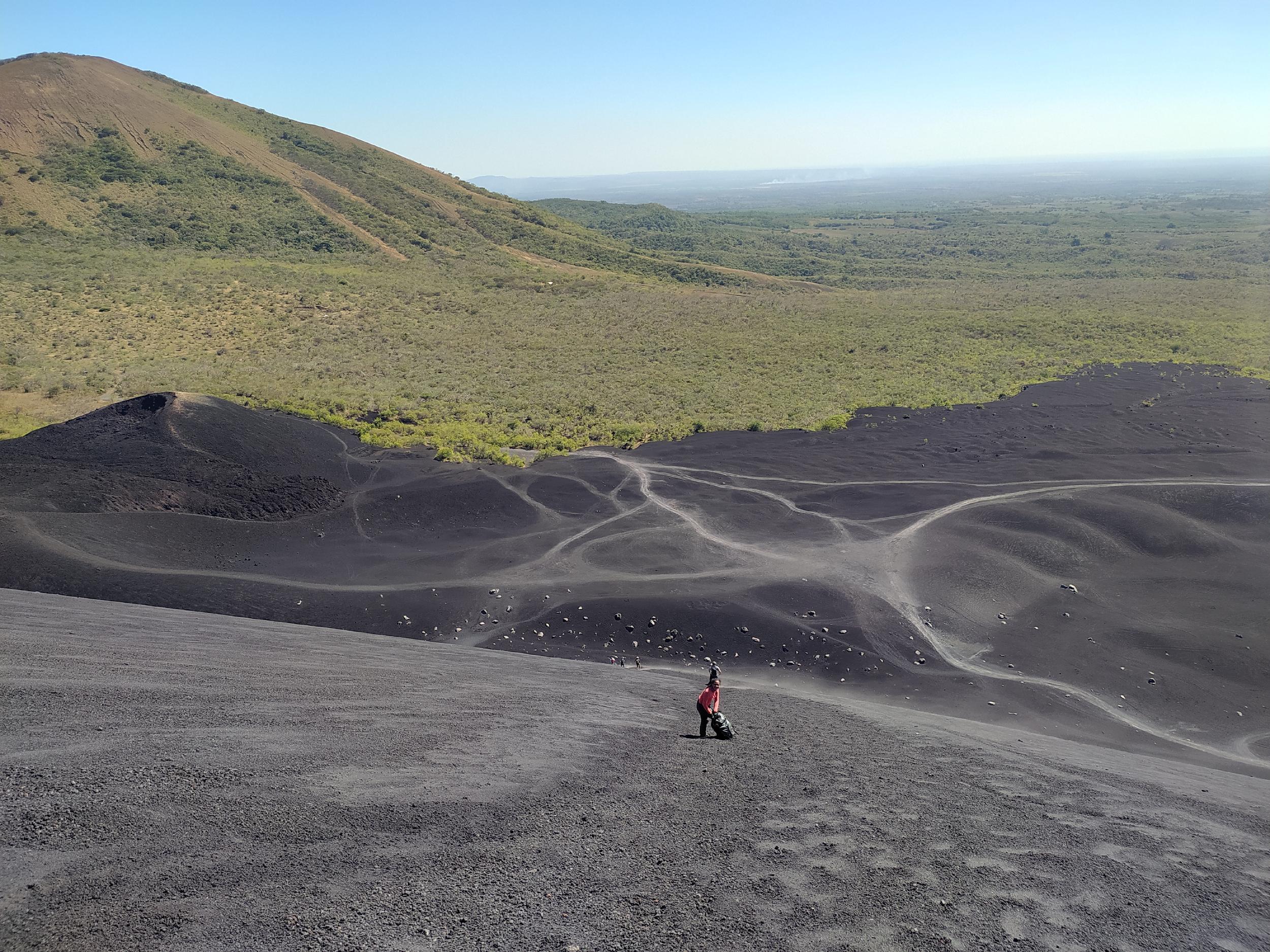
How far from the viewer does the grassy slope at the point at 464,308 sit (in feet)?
113

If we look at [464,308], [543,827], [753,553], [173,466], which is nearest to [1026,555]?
[753,553]

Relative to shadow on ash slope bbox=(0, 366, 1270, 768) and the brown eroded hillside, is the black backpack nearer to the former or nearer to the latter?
shadow on ash slope bbox=(0, 366, 1270, 768)

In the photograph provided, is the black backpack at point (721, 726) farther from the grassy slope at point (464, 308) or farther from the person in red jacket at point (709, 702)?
the grassy slope at point (464, 308)

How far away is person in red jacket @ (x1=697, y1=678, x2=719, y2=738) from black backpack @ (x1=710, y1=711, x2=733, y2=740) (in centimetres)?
6

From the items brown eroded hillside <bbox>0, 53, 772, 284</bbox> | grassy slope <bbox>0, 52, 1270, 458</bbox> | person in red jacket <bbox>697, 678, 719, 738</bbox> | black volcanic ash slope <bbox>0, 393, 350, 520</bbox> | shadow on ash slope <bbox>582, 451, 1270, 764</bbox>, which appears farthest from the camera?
brown eroded hillside <bbox>0, 53, 772, 284</bbox>

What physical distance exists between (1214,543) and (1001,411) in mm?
13458

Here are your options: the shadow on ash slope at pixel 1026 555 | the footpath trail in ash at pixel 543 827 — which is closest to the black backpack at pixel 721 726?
the footpath trail in ash at pixel 543 827

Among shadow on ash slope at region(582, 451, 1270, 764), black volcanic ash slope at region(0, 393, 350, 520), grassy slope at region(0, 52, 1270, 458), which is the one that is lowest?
shadow on ash slope at region(582, 451, 1270, 764)

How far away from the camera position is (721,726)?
975 centimetres

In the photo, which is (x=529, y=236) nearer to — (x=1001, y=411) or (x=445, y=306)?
(x=445, y=306)

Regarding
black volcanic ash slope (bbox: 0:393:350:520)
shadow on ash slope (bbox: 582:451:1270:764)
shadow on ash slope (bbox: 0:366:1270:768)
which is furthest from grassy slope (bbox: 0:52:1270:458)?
shadow on ash slope (bbox: 582:451:1270:764)

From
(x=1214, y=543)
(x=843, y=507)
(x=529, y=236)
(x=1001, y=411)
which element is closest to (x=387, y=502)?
(x=843, y=507)

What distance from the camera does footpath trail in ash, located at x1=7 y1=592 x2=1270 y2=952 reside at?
17.2 ft

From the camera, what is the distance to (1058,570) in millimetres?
18172
